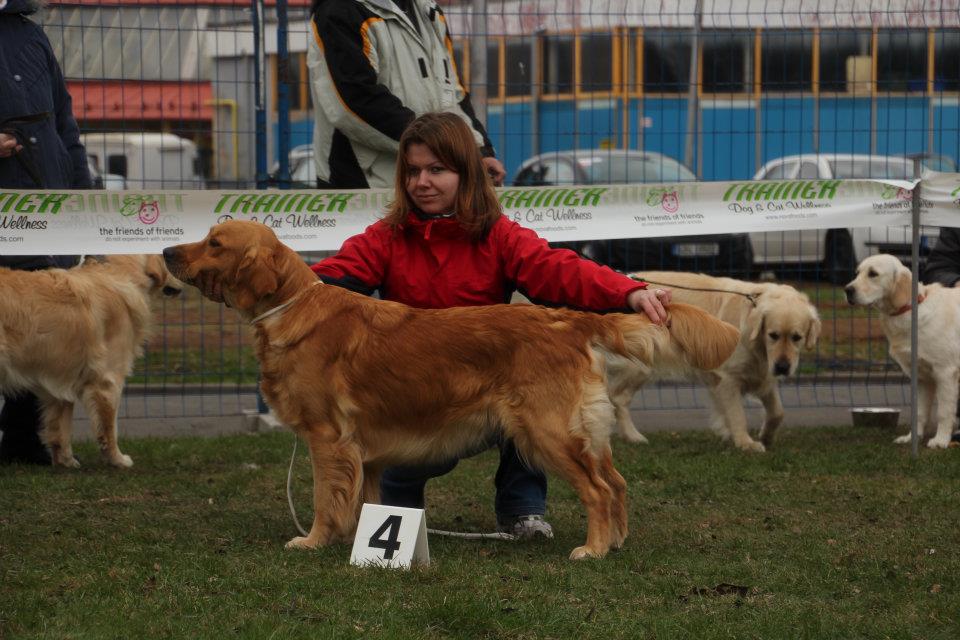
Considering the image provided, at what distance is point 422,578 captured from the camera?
149 inches

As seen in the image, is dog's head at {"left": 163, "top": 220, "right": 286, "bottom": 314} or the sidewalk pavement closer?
dog's head at {"left": 163, "top": 220, "right": 286, "bottom": 314}

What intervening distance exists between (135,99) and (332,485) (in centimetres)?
431

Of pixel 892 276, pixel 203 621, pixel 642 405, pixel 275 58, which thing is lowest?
pixel 642 405

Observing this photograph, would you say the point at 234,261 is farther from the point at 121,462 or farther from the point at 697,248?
the point at 697,248

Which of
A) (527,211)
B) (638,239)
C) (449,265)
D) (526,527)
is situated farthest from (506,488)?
(638,239)

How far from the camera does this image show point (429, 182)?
4285mm

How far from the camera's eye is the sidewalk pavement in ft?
24.5

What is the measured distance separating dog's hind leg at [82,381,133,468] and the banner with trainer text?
2.32 ft

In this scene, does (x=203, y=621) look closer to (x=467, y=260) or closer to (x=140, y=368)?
(x=467, y=260)

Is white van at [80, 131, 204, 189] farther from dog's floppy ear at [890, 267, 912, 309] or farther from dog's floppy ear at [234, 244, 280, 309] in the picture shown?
dog's floppy ear at [234, 244, 280, 309]

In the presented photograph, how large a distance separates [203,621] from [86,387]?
3.13 m

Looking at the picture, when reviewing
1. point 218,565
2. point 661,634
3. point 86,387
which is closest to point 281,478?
point 86,387

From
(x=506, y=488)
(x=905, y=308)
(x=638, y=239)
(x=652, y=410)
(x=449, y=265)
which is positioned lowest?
(x=652, y=410)

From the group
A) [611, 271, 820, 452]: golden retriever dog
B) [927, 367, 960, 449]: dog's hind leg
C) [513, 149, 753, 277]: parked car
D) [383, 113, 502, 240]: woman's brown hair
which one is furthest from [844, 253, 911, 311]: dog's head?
[383, 113, 502, 240]: woman's brown hair
